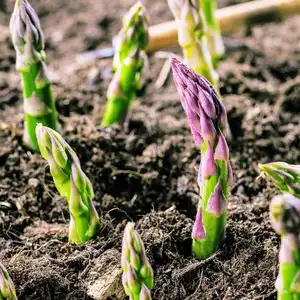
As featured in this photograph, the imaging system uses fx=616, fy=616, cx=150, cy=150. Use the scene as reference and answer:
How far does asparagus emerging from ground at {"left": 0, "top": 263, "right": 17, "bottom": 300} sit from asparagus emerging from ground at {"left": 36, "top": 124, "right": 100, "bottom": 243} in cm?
24

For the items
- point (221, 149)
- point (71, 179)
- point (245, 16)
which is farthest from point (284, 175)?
point (245, 16)

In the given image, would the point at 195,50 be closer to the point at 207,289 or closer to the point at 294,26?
the point at 207,289

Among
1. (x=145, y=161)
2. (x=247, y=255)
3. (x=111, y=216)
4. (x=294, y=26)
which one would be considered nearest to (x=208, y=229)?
(x=247, y=255)

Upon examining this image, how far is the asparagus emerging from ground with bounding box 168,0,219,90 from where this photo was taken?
169cm

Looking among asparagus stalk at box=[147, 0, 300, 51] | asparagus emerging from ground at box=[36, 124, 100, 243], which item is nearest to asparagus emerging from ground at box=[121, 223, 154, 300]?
asparagus emerging from ground at box=[36, 124, 100, 243]

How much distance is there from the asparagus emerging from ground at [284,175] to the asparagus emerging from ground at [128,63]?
2.19 feet

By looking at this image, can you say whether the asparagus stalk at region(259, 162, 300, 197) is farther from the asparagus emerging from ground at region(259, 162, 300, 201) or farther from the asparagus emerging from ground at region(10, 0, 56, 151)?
the asparagus emerging from ground at region(10, 0, 56, 151)

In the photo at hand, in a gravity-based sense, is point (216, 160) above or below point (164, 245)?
above

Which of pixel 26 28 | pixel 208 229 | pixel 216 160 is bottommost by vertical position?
pixel 208 229

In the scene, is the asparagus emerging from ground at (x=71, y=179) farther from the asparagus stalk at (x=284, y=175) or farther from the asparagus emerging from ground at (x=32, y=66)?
the asparagus stalk at (x=284, y=175)

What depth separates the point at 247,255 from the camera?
147 centimetres

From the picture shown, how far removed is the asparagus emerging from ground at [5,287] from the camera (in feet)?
4.25

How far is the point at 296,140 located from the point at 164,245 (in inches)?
26.7

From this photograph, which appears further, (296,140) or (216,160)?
(296,140)
